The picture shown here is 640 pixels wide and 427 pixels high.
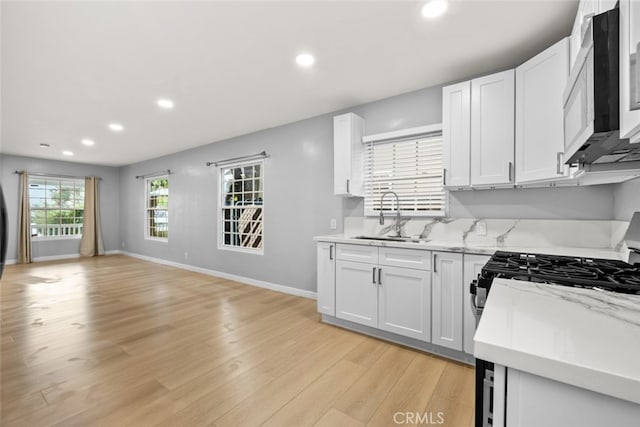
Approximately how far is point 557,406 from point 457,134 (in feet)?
7.64

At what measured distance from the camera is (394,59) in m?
2.46

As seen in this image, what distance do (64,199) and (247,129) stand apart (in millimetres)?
5934

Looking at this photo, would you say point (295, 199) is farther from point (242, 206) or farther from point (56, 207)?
point (56, 207)

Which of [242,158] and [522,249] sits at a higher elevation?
[242,158]

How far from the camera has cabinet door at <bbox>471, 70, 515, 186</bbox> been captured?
2.25 metres

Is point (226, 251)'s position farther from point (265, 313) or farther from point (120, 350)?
point (120, 350)

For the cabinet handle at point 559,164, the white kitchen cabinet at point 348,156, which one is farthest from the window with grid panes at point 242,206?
the cabinet handle at point 559,164

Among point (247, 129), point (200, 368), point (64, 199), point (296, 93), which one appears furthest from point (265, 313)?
point (64, 199)

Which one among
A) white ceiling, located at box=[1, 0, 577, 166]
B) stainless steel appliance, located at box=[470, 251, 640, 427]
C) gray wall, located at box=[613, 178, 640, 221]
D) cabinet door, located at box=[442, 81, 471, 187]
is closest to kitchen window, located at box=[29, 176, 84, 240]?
white ceiling, located at box=[1, 0, 577, 166]

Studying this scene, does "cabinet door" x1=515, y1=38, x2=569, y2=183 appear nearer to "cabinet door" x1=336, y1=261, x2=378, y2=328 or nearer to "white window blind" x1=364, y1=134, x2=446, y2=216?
"white window blind" x1=364, y1=134, x2=446, y2=216

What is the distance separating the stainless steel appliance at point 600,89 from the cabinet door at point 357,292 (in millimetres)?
1813

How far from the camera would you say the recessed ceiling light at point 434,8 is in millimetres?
1809

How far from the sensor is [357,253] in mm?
2779

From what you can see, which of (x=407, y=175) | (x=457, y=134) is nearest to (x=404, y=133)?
(x=407, y=175)
